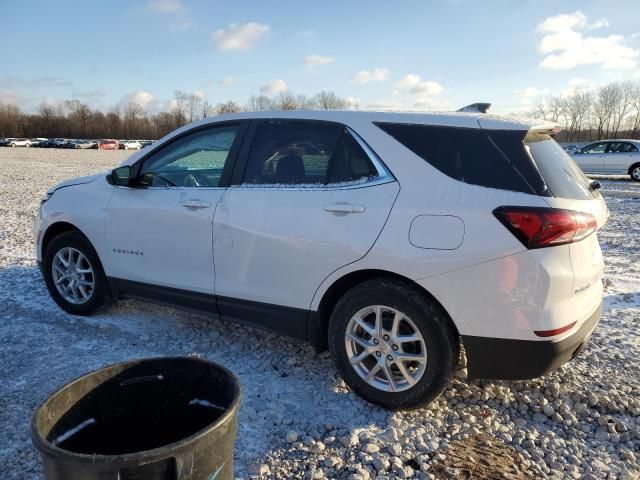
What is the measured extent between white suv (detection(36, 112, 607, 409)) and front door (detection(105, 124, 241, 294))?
1 cm

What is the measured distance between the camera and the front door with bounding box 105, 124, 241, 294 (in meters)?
3.79

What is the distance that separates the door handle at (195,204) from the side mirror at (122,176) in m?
0.65

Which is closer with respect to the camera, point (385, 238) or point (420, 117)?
point (385, 238)

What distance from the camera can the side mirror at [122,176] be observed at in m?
4.17

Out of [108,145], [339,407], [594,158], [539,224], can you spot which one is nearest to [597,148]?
[594,158]

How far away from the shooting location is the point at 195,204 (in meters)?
3.77

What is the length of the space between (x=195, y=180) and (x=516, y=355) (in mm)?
2594

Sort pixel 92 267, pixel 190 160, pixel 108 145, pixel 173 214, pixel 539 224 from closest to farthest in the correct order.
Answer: pixel 539 224 < pixel 173 214 < pixel 190 160 < pixel 92 267 < pixel 108 145

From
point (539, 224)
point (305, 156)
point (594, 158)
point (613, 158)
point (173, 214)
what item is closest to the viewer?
point (539, 224)

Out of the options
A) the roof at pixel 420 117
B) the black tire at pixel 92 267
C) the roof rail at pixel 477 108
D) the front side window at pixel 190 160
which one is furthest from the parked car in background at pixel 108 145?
the roof rail at pixel 477 108

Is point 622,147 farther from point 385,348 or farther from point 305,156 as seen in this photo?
point 385,348

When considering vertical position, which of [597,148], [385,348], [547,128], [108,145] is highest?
[108,145]

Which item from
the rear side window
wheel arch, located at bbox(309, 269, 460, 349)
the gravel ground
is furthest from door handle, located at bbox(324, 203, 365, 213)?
the gravel ground

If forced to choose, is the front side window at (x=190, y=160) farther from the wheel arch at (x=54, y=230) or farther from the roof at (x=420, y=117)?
the wheel arch at (x=54, y=230)
